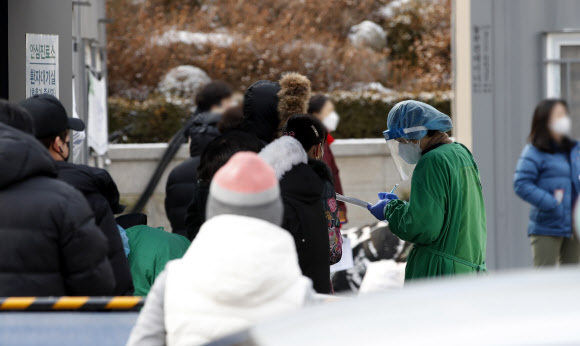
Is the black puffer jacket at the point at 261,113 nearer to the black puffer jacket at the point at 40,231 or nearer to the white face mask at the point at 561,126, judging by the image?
the black puffer jacket at the point at 40,231

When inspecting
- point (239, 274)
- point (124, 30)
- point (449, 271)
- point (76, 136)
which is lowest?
point (449, 271)

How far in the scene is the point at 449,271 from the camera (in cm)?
420

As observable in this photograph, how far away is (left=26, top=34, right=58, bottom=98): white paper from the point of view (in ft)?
16.7

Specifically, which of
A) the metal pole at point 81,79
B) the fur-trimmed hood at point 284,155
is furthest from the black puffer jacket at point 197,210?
the metal pole at point 81,79

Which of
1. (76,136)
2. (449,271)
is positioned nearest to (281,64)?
(76,136)

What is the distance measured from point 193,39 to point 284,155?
14.6 metres

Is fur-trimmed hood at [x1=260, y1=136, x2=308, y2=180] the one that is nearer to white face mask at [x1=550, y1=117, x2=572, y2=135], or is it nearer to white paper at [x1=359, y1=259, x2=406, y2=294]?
white paper at [x1=359, y1=259, x2=406, y2=294]

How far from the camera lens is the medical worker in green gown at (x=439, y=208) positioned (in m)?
4.16

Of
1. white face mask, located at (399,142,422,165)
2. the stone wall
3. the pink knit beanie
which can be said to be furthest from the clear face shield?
the stone wall

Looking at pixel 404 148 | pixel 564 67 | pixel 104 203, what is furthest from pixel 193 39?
pixel 104 203

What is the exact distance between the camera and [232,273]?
223cm

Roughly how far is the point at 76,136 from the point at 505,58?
3.41m

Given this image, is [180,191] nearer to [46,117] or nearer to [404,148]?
[404,148]

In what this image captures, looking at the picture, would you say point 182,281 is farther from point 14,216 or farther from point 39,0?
point 39,0
